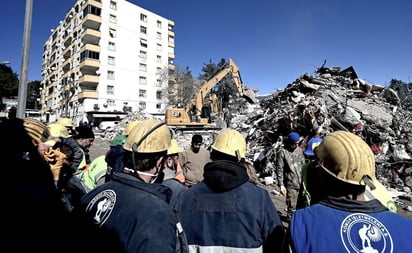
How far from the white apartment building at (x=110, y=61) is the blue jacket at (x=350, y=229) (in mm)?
34993

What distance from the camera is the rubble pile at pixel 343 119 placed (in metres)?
6.87

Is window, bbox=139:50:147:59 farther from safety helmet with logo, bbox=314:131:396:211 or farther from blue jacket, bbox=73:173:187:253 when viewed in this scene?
safety helmet with logo, bbox=314:131:396:211

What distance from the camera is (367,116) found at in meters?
7.78

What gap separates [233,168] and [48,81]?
6018cm

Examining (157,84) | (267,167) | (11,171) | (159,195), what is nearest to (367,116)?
(267,167)

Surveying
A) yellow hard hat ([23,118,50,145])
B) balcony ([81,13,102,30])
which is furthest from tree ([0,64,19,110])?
yellow hard hat ([23,118,50,145])

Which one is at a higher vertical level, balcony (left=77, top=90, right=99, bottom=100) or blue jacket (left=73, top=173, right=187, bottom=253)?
balcony (left=77, top=90, right=99, bottom=100)

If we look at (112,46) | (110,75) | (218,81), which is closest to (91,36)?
(112,46)

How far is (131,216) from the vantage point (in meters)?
1.04

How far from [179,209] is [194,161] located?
7.91ft

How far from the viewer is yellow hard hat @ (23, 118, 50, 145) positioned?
1.34 m

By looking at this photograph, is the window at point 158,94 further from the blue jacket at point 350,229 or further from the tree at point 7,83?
the blue jacket at point 350,229

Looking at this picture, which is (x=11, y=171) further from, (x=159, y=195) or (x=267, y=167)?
(x=267, y=167)

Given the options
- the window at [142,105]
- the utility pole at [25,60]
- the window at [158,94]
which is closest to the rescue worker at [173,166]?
the utility pole at [25,60]
